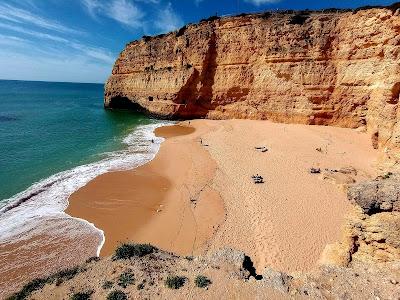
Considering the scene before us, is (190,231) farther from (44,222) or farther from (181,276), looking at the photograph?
(44,222)

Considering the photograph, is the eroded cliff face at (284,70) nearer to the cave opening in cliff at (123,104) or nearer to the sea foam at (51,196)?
the cave opening in cliff at (123,104)

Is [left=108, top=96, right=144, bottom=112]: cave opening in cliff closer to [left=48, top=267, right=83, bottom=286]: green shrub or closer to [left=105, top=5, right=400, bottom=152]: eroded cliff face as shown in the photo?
[left=105, top=5, right=400, bottom=152]: eroded cliff face

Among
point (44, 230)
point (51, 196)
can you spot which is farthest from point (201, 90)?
point (44, 230)

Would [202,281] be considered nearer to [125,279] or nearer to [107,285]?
[125,279]

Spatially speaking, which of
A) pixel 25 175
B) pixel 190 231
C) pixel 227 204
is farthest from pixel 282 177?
pixel 25 175

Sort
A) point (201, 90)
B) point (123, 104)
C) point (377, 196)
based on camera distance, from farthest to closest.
A: point (123, 104), point (201, 90), point (377, 196)

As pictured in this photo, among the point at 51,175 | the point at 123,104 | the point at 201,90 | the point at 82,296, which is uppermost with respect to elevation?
the point at 201,90
